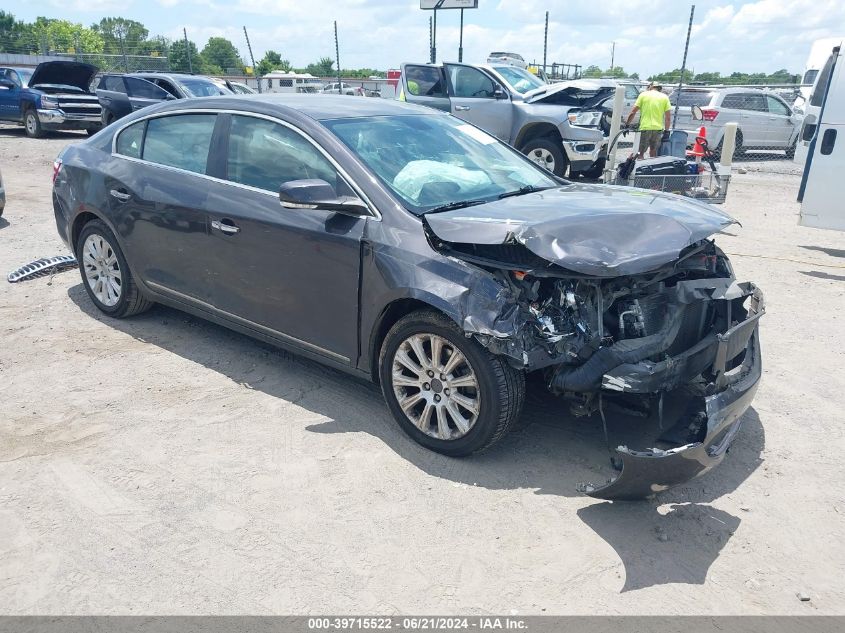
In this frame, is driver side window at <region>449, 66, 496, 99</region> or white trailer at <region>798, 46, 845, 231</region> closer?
white trailer at <region>798, 46, 845, 231</region>

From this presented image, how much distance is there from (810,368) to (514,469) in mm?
2614

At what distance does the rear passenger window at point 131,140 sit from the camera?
17.5 feet

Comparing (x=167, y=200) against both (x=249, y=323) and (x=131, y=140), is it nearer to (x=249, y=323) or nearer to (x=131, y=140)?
(x=131, y=140)

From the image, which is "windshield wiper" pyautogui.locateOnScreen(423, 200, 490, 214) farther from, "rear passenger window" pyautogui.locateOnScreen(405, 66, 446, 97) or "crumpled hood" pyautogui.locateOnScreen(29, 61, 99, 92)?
"crumpled hood" pyautogui.locateOnScreen(29, 61, 99, 92)

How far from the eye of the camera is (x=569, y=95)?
1281 cm

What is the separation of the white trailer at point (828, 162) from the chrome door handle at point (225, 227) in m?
6.84

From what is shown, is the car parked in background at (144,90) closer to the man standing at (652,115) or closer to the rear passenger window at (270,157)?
the man standing at (652,115)

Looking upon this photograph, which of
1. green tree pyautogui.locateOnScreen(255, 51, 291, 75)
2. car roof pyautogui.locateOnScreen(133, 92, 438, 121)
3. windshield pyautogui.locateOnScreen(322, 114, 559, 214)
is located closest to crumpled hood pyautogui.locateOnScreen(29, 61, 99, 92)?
car roof pyautogui.locateOnScreen(133, 92, 438, 121)

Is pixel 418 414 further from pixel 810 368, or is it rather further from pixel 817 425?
pixel 810 368

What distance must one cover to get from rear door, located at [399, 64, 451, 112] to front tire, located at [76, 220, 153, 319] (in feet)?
29.0

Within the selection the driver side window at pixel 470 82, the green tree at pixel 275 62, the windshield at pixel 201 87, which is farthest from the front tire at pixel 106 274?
the green tree at pixel 275 62

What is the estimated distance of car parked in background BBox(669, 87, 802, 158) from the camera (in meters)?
16.8

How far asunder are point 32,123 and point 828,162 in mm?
18063

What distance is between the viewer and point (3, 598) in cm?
285
